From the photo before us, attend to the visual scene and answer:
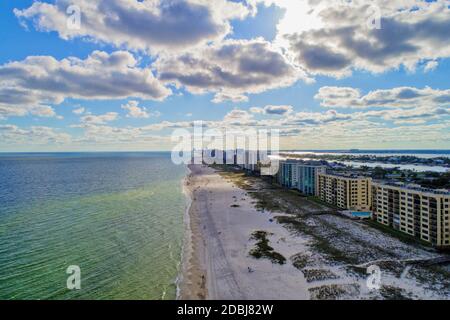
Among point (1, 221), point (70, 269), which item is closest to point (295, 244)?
point (70, 269)

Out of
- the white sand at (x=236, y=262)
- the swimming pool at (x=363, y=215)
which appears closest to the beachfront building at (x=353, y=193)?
the swimming pool at (x=363, y=215)

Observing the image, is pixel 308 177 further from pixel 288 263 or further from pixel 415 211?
pixel 288 263

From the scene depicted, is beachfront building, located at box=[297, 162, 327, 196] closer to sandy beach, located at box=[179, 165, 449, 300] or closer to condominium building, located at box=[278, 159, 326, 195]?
condominium building, located at box=[278, 159, 326, 195]

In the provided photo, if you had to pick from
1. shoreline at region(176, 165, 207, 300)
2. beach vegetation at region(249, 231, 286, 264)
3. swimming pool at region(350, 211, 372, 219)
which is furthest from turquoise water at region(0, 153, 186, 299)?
swimming pool at region(350, 211, 372, 219)

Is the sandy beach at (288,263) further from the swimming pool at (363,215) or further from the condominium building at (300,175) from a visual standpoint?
the condominium building at (300,175)

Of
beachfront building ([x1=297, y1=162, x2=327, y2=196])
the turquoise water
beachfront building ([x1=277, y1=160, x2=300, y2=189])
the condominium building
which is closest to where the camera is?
the turquoise water

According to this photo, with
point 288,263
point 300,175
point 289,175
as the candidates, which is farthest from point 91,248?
point 289,175

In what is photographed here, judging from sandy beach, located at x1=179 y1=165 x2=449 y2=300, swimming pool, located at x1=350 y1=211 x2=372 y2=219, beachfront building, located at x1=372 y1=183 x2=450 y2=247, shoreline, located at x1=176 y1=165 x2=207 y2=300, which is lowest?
shoreline, located at x1=176 y1=165 x2=207 y2=300
